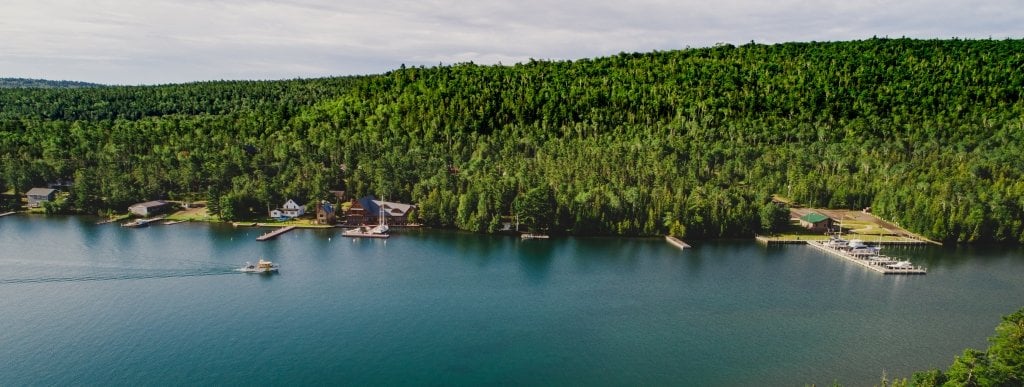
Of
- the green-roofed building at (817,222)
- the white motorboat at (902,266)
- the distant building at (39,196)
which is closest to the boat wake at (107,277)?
the distant building at (39,196)

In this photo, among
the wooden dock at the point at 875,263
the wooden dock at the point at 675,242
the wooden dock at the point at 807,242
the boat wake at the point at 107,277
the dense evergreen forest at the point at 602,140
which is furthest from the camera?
the dense evergreen forest at the point at 602,140

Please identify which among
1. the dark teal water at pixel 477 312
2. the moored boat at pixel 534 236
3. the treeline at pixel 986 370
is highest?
the moored boat at pixel 534 236

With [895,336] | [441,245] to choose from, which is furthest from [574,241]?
[895,336]

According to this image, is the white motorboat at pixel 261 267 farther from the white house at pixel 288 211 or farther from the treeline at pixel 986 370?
the treeline at pixel 986 370

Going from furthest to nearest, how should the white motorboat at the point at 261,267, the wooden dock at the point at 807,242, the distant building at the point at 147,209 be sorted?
the distant building at the point at 147,209
the wooden dock at the point at 807,242
the white motorboat at the point at 261,267

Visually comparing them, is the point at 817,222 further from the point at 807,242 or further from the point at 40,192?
the point at 40,192

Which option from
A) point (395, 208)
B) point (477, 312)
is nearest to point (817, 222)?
point (477, 312)

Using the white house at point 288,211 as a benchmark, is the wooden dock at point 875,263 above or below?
below
